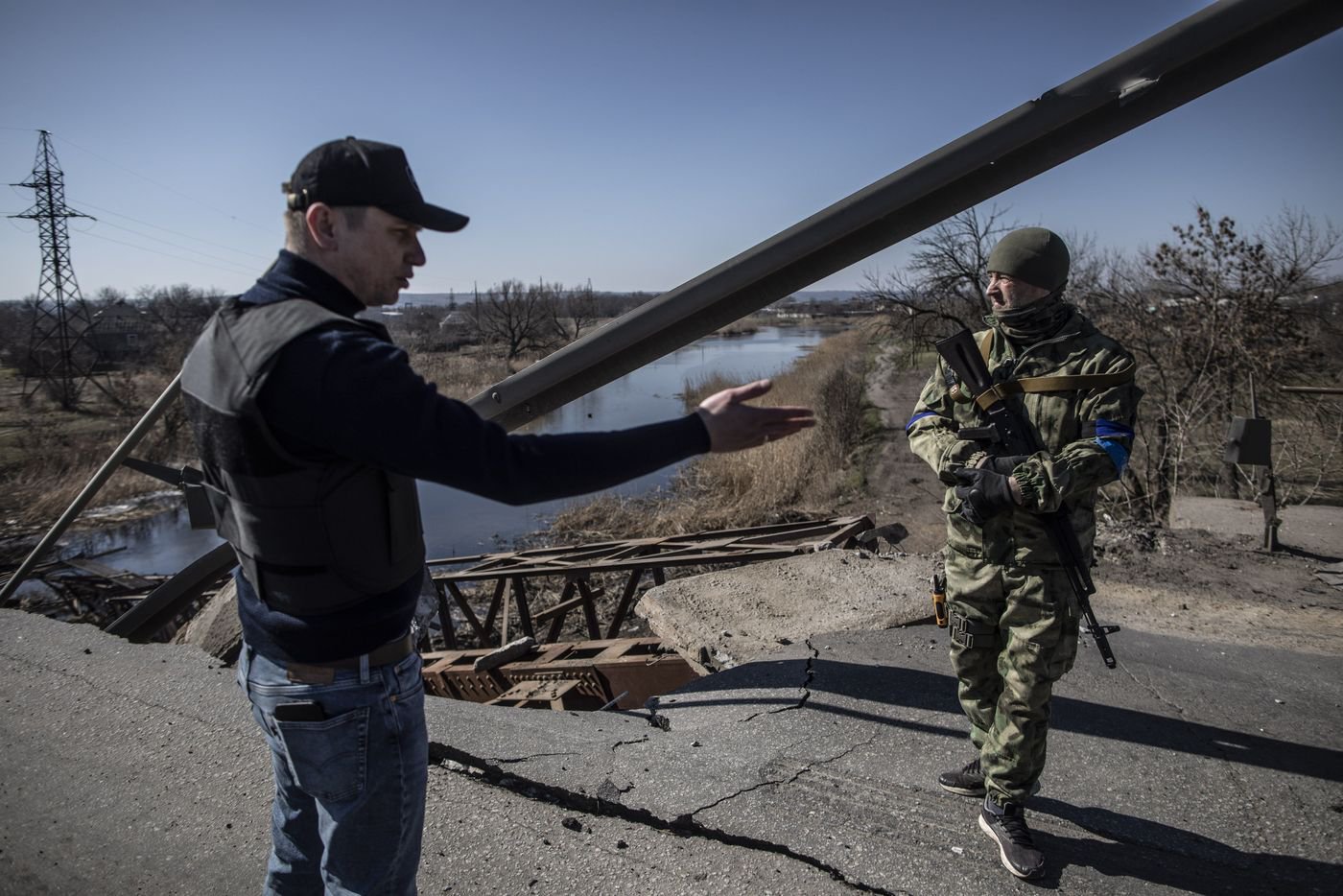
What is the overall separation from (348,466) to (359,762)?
595 millimetres

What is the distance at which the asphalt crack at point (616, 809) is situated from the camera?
2541 mm

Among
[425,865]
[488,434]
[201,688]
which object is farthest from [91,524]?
[488,434]

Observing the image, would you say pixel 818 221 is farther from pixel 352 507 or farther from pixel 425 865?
pixel 425 865

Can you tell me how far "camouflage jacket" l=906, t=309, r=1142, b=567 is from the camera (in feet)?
8.21

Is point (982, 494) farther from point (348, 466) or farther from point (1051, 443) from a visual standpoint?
point (348, 466)

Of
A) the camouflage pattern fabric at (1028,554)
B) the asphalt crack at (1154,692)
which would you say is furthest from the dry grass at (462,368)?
the camouflage pattern fabric at (1028,554)

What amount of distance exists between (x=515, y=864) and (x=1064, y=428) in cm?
223

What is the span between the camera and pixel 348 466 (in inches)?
59.6

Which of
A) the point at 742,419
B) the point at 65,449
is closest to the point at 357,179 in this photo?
the point at 742,419

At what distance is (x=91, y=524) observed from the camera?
19.0 m

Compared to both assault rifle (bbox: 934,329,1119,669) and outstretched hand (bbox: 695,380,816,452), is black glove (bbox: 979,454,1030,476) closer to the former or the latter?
assault rifle (bbox: 934,329,1119,669)

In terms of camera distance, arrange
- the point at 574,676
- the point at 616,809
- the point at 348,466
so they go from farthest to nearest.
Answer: the point at 574,676, the point at 616,809, the point at 348,466

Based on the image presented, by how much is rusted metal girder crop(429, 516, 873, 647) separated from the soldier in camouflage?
3806 mm

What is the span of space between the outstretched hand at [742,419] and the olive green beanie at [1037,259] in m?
1.32
